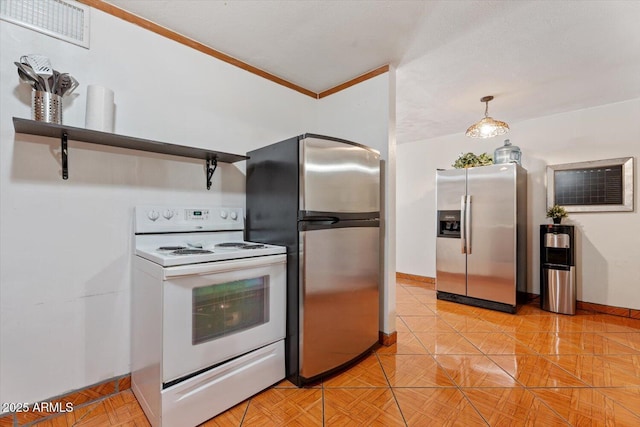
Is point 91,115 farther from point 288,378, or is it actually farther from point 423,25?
point 423,25

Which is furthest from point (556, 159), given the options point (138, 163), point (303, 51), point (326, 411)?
point (138, 163)

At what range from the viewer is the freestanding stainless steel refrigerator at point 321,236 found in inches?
71.4

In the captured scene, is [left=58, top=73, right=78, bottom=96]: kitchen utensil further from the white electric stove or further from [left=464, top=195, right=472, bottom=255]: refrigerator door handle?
[left=464, top=195, right=472, bottom=255]: refrigerator door handle

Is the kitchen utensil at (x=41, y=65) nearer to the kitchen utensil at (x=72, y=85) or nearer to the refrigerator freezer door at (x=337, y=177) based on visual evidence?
the kitchen utensil at (x=72, y=85)

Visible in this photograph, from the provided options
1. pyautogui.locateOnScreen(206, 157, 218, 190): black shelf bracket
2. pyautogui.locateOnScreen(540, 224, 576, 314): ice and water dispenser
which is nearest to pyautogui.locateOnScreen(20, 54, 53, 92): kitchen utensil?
pyautogui.locateOnScreen(206, 157, 218, 190): black shelf bracket

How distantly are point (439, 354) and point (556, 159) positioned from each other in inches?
119

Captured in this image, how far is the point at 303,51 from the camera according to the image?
2256 millimetres

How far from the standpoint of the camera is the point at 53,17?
1.58 m

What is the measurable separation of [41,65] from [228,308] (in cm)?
158

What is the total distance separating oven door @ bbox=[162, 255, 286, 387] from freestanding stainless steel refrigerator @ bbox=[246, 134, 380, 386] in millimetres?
147

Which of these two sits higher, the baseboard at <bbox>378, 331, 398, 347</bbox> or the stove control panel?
the stove control panel

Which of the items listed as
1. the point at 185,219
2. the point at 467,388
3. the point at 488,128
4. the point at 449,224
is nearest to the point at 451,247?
the point at 449,224

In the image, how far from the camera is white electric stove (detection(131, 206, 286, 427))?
1383mm

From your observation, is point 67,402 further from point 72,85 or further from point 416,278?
point 416,278
